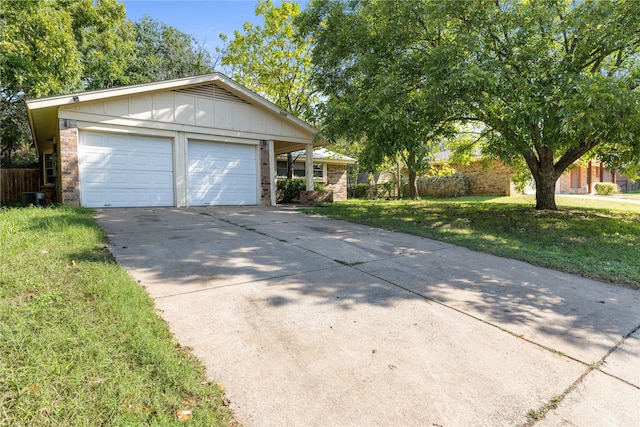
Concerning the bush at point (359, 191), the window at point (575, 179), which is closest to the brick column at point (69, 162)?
the bush at point (359, 191)

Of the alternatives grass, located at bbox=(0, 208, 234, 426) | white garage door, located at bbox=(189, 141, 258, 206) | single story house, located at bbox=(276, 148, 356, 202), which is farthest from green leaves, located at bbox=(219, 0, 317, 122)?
grass, located at bbox=(0, 208, 234, 426)

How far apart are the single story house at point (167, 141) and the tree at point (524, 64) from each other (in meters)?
3.97

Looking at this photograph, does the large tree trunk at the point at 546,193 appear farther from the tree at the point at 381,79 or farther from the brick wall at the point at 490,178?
the brick wall at the point at 490,178

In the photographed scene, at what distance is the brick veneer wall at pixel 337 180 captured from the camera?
2119 centimetres

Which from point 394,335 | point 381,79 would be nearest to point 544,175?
point 381,79

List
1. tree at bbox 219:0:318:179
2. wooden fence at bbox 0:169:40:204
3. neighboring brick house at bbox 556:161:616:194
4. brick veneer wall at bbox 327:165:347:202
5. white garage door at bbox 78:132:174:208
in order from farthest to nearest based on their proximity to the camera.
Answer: neighboring brick house at bbox 556:161:616:194
brick veneer wall at bbox 327:165:347:202
tree at bbox 219:0:318:179
wooden fence at bbox 0:169:40:204
white garage door at bbox 78:132:174:208

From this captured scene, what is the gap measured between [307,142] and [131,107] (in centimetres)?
596

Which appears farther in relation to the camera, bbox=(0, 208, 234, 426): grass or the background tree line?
the background tree line

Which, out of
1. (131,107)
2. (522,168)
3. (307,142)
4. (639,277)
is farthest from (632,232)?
(131,107)

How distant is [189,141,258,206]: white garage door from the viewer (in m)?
11.2

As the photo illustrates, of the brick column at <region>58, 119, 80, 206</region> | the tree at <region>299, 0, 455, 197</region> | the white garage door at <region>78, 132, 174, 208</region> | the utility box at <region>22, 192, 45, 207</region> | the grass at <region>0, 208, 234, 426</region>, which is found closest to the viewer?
the grass at <region>0, 208, 234, 426</region>

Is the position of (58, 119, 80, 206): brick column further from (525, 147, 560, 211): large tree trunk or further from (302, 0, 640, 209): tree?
(525, 147, 560, 211): large tree trunk

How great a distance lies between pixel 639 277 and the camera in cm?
476

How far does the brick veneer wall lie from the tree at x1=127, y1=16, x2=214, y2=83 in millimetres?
11344
